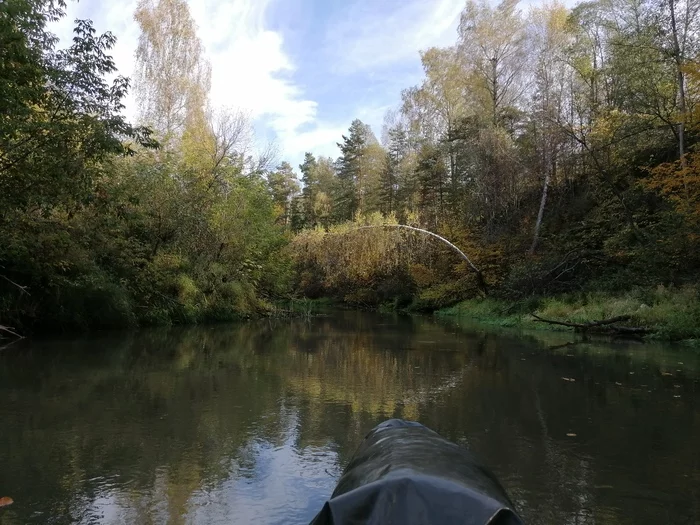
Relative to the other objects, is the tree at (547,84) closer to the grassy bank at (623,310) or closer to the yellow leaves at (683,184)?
the grassy bank at (623,310)

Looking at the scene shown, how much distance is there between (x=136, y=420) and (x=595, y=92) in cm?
2600

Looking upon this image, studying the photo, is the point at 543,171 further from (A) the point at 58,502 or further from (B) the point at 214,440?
(A) the point at 58,502

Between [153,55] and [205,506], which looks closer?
[205,506]

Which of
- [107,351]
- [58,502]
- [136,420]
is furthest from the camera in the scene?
[107,351]

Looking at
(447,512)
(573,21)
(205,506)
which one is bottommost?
(205,506)

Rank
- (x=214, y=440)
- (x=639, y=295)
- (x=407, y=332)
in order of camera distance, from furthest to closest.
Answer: (x=407, y=332) < (x=639, y=295) < (x=214, y=440)

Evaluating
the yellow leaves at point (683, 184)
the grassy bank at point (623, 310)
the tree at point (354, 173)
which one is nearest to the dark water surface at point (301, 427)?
the grassy bank at point (623, 310)

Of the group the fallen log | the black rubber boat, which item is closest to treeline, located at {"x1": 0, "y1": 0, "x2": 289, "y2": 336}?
the black rubber boat

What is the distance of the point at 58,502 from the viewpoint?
3486 mm

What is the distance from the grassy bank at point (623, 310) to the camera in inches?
512

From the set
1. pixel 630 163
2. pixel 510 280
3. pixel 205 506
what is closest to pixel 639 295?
pixel 510 280

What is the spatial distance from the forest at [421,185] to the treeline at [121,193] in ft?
0.18

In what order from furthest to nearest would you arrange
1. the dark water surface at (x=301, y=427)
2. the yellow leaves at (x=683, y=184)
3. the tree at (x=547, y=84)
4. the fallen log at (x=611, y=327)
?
the tree at (x=547, y=84) → the yellow leaves at (x=683, y=184) → the fallen log at (x=611, y=327) → the dark water surface at (x=301, y=427)

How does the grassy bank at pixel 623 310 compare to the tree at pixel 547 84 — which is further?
the tree at pixel 547 84
